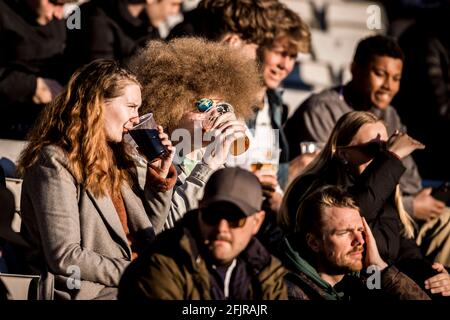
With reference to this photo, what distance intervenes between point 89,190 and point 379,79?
9.63ft

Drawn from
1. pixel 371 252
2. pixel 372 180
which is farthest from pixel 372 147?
pixel 371 252

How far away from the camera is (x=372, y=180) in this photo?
5711 mm

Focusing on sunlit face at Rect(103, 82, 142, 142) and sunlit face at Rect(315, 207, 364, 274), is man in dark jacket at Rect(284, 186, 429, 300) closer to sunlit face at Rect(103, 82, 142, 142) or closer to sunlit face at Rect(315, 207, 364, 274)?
sunlit face at Rect(315, 207, 364, 274)

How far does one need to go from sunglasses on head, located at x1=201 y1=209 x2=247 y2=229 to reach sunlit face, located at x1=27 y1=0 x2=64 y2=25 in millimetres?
2994

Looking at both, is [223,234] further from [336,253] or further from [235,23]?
[235,23]

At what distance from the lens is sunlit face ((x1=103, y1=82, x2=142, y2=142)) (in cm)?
516

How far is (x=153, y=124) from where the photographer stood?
16.5 feet

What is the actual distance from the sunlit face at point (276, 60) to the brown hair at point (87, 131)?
2014 mm

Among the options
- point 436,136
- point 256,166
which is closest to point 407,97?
point 436,136

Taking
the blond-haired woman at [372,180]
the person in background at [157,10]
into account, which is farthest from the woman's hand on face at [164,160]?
the person in background at [157,10]

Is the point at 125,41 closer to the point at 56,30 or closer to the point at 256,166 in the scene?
the point at 56,30

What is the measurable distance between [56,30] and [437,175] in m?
3.21

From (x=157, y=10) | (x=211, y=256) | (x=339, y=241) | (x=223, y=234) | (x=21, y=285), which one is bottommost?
(x=21, y=285)

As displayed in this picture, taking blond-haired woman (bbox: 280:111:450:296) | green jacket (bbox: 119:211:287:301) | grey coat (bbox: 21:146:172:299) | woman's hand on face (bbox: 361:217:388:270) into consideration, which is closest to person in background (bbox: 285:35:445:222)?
blond-haired woman (bbox: 280:111:450:296)
